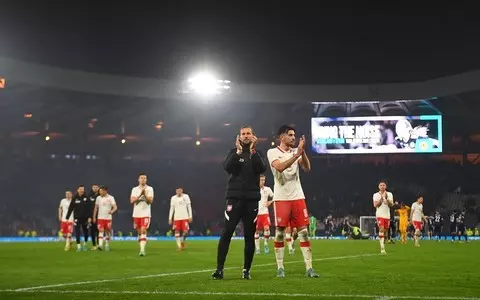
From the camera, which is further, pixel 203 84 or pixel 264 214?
pixel 203 84

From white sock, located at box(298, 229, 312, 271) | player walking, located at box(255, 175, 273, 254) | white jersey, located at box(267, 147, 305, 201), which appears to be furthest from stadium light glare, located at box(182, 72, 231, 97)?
white sock, located at box(298, 229, 312, 271)

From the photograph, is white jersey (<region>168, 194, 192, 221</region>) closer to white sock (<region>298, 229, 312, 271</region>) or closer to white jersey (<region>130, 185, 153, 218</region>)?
white jersey (<region>130, 185, 153, 218</region>)

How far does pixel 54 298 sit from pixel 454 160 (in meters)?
60.9

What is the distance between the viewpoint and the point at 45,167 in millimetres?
65562

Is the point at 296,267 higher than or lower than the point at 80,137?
lower

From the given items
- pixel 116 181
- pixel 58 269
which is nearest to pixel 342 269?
pixel 58 269

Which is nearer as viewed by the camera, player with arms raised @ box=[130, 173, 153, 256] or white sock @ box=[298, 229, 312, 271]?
white sock @ box=[298, 229, 312, 271]

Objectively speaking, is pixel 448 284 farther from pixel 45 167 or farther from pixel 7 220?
pixel 45 167

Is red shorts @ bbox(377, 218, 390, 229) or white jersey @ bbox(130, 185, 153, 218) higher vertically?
white jersey @ bbox(130, 185, 153, 218)

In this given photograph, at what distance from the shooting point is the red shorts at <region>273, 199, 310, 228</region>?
13.2 meters

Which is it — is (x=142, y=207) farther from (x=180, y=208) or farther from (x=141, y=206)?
(x=180, y=208)

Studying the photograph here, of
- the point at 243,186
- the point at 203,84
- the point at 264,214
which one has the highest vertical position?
the point at 203,84

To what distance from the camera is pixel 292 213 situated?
13320mm

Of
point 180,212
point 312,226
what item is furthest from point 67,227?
point 312,226
